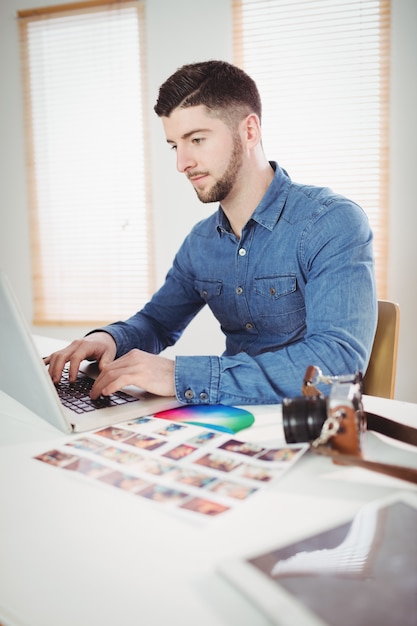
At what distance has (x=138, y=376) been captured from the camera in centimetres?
107

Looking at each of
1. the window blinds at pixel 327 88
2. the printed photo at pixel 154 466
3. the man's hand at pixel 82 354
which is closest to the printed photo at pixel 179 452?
the printed photo at pixel 154 466

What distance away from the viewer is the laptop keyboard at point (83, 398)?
1.07 meters

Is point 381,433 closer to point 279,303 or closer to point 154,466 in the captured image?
point 154,466

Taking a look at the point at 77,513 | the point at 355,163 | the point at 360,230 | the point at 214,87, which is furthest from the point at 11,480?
the point at 355,163

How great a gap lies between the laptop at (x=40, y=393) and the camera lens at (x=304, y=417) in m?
0.33

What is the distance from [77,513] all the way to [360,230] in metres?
0.91

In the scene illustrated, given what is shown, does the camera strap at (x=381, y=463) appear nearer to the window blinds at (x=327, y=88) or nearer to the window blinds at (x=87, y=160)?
the window blinds at (x=327, y=88)

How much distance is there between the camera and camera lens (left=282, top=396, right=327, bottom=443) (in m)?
0.79

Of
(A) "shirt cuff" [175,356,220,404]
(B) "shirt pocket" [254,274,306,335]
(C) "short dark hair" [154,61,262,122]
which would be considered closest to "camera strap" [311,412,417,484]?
(A) "shirt cuff" [175,356,220,404]

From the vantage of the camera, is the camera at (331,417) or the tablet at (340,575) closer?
→ the tablet at (340,575)

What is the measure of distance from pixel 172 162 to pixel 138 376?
2404 mm

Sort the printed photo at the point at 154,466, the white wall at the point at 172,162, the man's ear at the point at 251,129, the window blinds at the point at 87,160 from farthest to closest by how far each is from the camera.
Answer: the window blinds at the point at 87,160 → the white wall at the point at 172,162 → the man's ear at the point at 251,129 → the printed photo at the point at 154,466

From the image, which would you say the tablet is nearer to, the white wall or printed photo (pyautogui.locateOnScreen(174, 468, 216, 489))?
printed photo (pyautogui.locateOnScreen(174, 468, 216, 489))

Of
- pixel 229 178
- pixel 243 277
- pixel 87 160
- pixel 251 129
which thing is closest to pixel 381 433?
pixel 243 277
